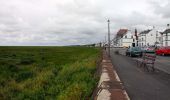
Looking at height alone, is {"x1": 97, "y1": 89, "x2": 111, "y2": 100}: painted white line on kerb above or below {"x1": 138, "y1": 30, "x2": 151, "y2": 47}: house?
below

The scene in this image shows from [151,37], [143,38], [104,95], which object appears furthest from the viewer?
[143,38]

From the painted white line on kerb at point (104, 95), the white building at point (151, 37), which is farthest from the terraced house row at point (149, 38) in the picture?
the painted white line on kerb at point (104, 95)

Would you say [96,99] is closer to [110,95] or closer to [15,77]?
[110,95]

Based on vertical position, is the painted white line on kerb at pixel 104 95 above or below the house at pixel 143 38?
below

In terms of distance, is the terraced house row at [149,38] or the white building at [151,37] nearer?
the terraced house row at [149,38]

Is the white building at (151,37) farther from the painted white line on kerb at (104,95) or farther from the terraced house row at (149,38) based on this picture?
the painted white line on kerb at (104,95)

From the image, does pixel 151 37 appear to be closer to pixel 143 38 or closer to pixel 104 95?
pixel 143 38

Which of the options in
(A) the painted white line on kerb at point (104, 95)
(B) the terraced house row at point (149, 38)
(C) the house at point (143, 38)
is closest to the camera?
(A) the painted white line on kerb at point (104, 95)

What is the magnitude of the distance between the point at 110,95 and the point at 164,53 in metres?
44.1

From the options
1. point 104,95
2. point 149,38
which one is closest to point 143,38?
point 149,38

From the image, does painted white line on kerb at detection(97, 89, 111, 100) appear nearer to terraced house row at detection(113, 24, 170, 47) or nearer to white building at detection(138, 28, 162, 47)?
terraced house row at detection(113, 24, 170, 47)

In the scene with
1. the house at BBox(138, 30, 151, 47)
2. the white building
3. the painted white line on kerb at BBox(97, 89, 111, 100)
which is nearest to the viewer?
the painted white line on kerb at BBox(97, 89, 111, 100)

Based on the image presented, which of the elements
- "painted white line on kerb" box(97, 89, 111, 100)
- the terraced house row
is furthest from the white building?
"painted white line on kerb" box(97, 89, 111, 100)

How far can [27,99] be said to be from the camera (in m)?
15.9
